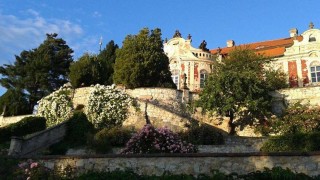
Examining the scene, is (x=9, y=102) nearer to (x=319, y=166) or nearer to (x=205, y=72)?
(x=205, y=72)

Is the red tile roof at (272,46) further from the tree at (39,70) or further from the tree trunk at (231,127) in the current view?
the tree at (39,70)

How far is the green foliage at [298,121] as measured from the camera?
24406mm

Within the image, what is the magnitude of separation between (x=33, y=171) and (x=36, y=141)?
966 cm

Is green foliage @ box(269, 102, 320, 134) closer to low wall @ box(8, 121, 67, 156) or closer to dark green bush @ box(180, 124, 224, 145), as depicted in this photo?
dark green bush @ box(180, 124, 224, 145)

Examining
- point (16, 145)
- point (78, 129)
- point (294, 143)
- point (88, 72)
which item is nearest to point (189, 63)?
point (88, 72)

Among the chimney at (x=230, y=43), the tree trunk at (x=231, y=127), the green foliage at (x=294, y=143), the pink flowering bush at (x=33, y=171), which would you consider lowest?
the pink flowering bush at (x=33, y=171)

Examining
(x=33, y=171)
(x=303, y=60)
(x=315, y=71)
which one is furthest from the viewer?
(x=303, y=60)

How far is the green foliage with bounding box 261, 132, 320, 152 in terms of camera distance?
787 inches

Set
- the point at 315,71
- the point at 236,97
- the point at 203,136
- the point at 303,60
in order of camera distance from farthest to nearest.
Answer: the point at 303,60 → the point at 315,71 → the point at 236,97 → the point at 203,136

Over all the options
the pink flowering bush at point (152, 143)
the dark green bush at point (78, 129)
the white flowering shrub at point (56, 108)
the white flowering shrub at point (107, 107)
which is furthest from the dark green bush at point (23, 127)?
the pink flowering bush at point (152, 143)

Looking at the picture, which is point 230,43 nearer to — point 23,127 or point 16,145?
point 23,127

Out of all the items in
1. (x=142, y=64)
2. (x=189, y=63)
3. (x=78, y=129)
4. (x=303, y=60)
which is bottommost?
(x=78, y=129)

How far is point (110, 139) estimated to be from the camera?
22562 millimetres

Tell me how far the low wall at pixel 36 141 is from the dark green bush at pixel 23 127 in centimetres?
301
